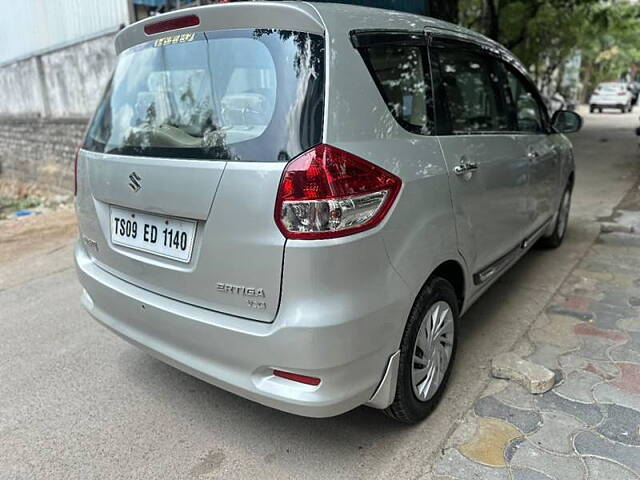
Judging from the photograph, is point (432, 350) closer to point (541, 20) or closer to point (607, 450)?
point (607, 450)

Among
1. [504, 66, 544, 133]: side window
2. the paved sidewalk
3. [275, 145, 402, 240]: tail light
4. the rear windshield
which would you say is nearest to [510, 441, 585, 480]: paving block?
the paved sidewalk

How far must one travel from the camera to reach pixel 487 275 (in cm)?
290

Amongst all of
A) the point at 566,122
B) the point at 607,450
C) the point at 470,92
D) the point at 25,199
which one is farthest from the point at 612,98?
the point at 607,450

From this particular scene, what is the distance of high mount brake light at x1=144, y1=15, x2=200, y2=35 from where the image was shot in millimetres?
2070

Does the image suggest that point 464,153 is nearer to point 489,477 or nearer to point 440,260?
point 440,260

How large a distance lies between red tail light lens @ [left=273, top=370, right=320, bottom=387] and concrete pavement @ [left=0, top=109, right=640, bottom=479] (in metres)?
0.50

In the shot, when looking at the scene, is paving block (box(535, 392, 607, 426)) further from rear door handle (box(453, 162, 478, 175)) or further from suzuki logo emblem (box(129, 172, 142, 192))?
suzuki logo emblem (box(129, 172, 142, 192))

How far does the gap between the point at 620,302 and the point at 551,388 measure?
1375mm

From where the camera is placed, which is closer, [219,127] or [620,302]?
[219,127]

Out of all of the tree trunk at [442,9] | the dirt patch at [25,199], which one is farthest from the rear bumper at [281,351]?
the dirt patch at [25,199]

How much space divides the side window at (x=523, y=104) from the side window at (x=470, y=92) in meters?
0.23

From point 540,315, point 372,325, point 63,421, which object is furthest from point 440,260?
point 63,421

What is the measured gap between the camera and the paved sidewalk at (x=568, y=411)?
206 centimetres

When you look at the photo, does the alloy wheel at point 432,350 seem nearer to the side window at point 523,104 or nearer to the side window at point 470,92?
the side window at point 470,92
